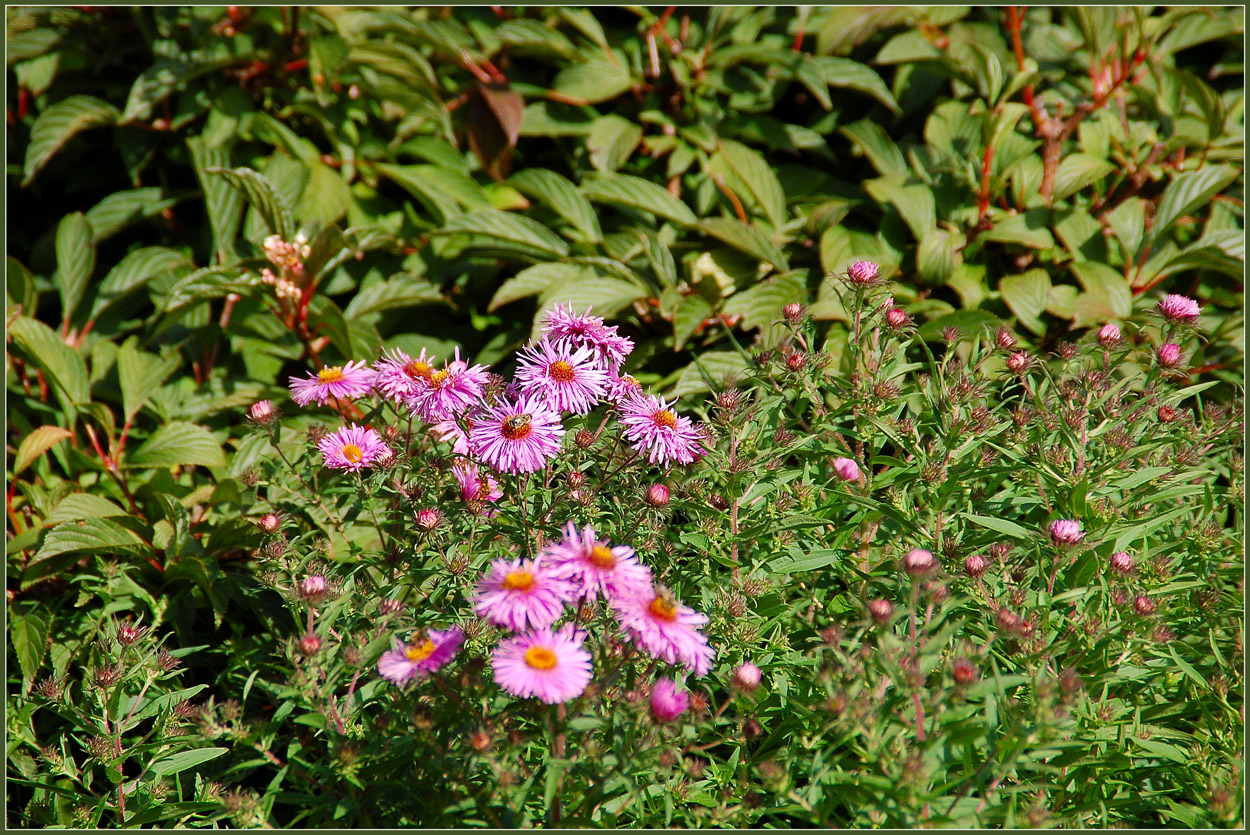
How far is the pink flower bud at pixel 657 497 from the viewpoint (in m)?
1.24

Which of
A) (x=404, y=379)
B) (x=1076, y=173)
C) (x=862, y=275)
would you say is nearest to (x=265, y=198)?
(x=404, y=379)

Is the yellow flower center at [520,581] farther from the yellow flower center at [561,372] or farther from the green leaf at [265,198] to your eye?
the green leaf at [265,198]

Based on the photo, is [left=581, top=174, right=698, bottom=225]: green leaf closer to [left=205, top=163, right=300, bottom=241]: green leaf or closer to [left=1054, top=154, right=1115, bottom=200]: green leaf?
[left=205, top=163, right=300, bottom=241]: green leaf

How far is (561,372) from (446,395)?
18cm

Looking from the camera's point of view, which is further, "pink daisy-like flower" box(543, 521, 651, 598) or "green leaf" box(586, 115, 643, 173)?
"green leaf" box(586, 115, 643, 173)

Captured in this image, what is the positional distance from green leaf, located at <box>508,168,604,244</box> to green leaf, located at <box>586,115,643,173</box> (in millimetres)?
146

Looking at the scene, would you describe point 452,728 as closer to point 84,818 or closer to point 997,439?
point 84,818

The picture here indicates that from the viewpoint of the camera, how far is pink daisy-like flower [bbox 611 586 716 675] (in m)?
0.98

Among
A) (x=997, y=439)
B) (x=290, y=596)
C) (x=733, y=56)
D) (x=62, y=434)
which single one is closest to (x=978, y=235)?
(x=733, y=56)

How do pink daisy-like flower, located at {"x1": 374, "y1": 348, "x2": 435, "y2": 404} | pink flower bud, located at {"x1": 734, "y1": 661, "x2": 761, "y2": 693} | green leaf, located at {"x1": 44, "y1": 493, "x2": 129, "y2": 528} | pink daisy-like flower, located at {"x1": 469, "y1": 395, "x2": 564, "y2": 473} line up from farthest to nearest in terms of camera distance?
green leaf, located at {"x1": 44, "y1": 493, "x2": 129, "y2": 528} < pink daisy-like flower, located at {"x1": 374, "y1": 348, "x2": 435, "y2": 404} < pink daisy-like flower, located at {"x1": 469, "y1": 395, "x2": 564, "y2": 473} < pink flower bud, located at {"x1": 734, "y1": 661, "x2": 761, "y2": 693}

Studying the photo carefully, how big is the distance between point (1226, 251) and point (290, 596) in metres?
2.54

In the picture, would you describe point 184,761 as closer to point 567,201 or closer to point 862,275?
point 862,275

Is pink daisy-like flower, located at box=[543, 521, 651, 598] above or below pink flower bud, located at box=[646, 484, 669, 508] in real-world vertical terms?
above

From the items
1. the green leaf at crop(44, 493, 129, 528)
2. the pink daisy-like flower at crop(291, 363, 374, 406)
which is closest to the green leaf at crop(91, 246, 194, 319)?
the green leaf at crop(44, 493, 129, 528)
